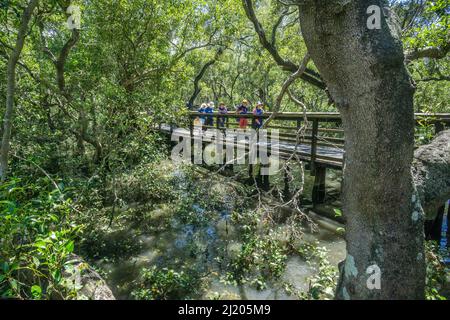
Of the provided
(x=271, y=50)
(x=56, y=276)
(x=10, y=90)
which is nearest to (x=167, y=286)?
(x=56, y=276)

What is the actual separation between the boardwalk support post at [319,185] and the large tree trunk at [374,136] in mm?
5651

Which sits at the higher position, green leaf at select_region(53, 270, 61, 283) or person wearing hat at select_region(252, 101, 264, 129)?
person wearing hat at select_region(252, 101, 264, 129)

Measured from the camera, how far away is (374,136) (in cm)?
167

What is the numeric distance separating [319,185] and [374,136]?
6.19 m

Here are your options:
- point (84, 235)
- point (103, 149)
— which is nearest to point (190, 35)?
point (103, 149)

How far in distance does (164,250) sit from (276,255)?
2.23m

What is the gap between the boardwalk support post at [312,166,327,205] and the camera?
7373mm

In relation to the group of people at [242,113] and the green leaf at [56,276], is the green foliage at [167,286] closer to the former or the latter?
the green leaf at [56,276]

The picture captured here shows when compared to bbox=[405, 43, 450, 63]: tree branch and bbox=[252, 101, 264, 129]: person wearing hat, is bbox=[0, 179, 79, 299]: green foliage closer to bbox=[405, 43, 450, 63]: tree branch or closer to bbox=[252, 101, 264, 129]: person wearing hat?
bbox=[405, 43, 450, 63]: tree branch

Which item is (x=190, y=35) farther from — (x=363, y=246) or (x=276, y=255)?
(x=363, y=246)


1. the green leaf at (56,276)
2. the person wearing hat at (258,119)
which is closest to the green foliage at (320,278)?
the green leaf at (56,276)

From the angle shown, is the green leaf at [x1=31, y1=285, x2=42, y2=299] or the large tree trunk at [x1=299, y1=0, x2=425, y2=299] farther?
the green leaf at [x1=31, y1=285, x2=42, y2=299]

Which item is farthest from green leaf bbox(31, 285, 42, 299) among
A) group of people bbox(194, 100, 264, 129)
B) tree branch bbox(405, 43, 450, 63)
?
group of people bbox(194, 100, 264, 129)

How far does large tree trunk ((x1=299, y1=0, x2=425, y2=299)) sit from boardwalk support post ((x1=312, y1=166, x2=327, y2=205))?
565 cm
